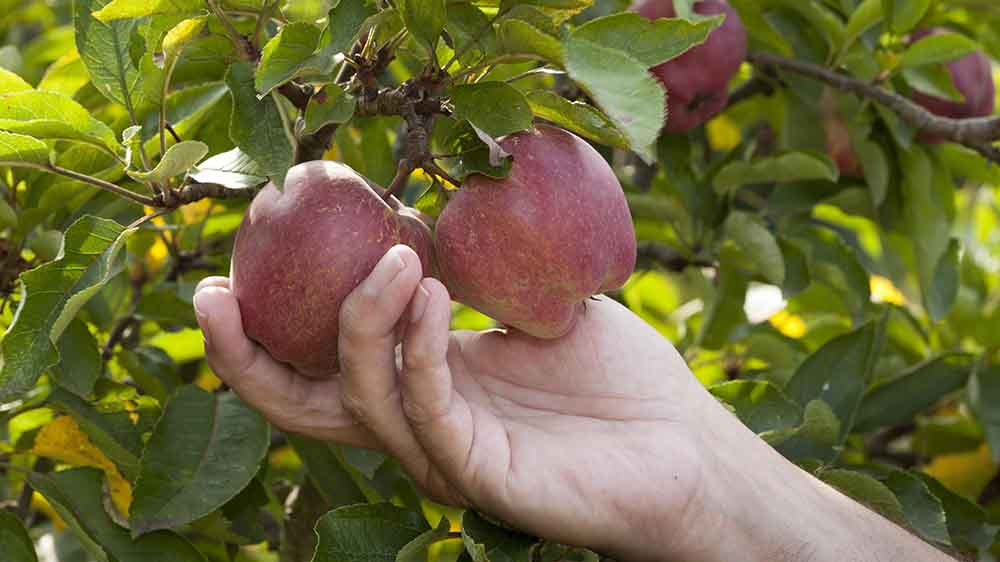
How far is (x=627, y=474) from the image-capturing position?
1.03 m

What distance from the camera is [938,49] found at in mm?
1520

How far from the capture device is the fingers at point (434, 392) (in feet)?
3.02

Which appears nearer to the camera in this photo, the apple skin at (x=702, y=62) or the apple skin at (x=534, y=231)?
the apple skin at (x=534, y=231)

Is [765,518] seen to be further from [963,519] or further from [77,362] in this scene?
[77,362]

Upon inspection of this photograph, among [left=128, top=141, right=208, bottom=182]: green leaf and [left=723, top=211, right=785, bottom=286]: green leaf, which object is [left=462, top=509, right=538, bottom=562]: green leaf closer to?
[left=128, top=141, right=208, bottom=182]: green leaf

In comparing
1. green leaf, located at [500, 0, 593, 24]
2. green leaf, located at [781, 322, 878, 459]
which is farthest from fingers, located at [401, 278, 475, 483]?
green leaf, located at [781, 322, 878, 459]

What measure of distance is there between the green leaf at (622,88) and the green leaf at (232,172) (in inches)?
10.3

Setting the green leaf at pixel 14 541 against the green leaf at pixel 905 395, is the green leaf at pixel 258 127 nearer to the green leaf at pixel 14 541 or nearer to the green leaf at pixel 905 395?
the green leaf at pixel 14 541

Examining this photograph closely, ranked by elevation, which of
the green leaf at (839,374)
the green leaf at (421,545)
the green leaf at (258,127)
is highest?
the green leaf at (258,127)

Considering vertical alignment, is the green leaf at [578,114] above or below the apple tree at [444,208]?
above

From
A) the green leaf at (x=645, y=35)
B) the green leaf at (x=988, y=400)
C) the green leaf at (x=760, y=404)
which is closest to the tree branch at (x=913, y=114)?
the green leaf at (x=988, y=400)

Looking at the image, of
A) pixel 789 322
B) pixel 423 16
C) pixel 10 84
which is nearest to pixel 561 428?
pixel 423 16

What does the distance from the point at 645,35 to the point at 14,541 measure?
2.37 ft

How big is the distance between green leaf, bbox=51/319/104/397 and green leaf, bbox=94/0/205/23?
1.23 feet
